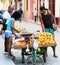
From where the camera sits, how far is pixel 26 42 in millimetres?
10672

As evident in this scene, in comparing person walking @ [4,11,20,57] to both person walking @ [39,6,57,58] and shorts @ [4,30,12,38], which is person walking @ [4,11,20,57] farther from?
person walking @ [39,6,57,58]

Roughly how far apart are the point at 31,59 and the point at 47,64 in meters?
0.87

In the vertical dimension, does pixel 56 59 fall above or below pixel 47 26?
below

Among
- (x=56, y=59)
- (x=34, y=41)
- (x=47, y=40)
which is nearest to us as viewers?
(x=34, y=41)

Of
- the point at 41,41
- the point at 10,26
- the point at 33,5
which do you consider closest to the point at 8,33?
the point at 10,26

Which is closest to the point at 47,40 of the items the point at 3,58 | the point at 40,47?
the point at 40,47

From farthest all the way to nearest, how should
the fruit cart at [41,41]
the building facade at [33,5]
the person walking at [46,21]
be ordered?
the building facade at [33,5]
the person walking at [46,21]
the fruit cart at [41,41]

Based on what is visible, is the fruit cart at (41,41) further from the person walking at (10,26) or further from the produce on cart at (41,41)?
the person walking at (10,26)

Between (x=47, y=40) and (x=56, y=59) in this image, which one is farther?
(x=56, y=59)

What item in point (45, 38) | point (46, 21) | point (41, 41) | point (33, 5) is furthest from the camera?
point (33, 5)

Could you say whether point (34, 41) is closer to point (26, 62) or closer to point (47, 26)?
point (26, 62)

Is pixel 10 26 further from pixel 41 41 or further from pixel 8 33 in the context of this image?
pixel 41 41

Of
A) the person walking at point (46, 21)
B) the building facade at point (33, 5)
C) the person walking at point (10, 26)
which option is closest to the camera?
the person walking at point (10, 26)

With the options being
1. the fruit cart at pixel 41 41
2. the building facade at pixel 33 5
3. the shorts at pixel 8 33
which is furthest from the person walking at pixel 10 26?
the building facade at pixel 33 5
